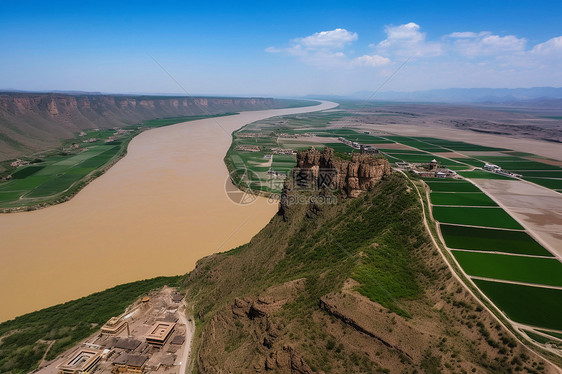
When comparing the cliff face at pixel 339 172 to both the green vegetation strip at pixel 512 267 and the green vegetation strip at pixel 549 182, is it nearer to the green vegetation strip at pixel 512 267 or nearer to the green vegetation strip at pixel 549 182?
the green vegetation strip at pixel 512 267

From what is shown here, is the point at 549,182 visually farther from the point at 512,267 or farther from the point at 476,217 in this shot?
the point at 512,267

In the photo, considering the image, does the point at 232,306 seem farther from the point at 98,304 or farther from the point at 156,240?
the point at 156,240

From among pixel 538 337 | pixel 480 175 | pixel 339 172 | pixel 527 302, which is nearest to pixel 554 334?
pixel 538 337

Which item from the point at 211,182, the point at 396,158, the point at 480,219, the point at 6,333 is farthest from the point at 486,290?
the point at 396,158

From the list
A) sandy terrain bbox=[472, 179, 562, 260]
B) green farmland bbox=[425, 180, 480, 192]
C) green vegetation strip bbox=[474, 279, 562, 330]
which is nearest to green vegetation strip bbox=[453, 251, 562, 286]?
green vegetation strip bbox=[474, 279, 562, 330]

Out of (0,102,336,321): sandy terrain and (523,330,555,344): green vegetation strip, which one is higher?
(523,330,555,344): green vegetation strip

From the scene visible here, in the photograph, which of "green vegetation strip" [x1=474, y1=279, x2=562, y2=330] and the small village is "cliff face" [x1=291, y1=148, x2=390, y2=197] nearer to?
"green vegetation strip" [x1=474, y1=279, x2=562, y2=330]
